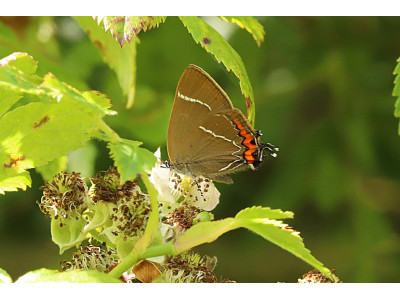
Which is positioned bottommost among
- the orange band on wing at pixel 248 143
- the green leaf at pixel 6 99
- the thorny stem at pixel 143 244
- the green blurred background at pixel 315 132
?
the thorny stem at pixel 143 244

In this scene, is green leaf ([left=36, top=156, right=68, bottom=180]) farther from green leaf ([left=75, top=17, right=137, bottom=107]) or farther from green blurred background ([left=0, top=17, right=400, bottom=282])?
green blurred background ([left=0, top=17, right=400, bottom=282])

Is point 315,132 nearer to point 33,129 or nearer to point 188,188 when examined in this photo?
point 188,188

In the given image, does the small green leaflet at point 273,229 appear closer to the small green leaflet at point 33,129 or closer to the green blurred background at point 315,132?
the small green leaflet at point 33,129

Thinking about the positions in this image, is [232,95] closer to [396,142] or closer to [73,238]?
[396,142]

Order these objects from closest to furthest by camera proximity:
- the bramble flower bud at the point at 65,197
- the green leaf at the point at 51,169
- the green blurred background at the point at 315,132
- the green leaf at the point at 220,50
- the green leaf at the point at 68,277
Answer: the green leaf at the point at 68,277 < the bramble flower bud at the point at 65,197 < the green leaf at the point at 220,50 < the green leaf at the point at 51,169 < the green blurred background at the point at 315,132

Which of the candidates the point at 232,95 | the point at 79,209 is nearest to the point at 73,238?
the point at 79,209

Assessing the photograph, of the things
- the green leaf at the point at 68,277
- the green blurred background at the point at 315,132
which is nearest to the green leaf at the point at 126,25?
the green leaf at the point at 68,277
